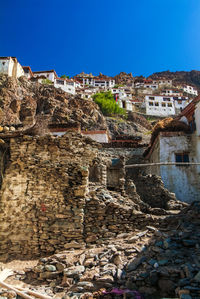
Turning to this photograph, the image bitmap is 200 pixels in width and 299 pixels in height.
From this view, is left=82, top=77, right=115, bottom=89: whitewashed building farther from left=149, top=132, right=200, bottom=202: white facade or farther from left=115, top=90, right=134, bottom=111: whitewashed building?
left=149, top=132, right=200, bottom=202: white facade

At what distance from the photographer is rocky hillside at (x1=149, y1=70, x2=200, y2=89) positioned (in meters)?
109

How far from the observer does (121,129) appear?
139ft

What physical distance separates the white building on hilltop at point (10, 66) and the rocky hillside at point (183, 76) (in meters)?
80.8

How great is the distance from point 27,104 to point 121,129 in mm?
18227

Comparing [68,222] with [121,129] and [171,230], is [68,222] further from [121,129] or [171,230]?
[121,129]

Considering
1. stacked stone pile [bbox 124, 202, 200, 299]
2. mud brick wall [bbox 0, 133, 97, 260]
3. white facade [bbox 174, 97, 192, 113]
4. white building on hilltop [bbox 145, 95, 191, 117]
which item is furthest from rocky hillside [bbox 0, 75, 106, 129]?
white facade [bbox 174, 97, 192, 113]

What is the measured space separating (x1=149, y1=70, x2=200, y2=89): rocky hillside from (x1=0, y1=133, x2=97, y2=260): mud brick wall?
368ft

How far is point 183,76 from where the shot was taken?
113 metres

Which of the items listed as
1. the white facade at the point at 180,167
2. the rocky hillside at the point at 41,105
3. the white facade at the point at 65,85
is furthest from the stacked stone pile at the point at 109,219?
the white facade at the point at 65,85

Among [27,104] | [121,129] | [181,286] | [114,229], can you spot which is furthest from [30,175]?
[121,129]

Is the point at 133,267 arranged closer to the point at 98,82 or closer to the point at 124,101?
the point at 124,101

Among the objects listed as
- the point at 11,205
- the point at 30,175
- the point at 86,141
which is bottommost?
the point at 11,205

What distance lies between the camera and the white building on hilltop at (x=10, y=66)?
1967 inches

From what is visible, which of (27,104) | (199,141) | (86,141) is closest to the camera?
(86,141)
